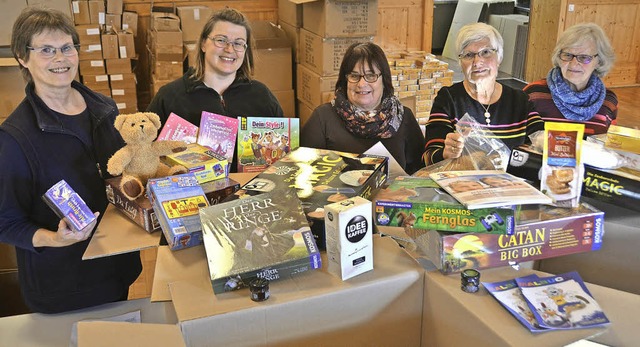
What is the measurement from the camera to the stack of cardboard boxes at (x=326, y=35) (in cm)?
448

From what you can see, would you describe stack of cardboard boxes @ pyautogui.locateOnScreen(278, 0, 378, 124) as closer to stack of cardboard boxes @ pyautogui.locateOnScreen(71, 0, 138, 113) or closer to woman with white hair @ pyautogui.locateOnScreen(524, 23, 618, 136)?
stack of cardboard boxes @ pyautogui.locateOnScreen(71, 0, 138, 113)

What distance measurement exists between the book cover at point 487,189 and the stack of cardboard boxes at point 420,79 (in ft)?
12.8

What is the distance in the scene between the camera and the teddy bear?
5.12 feet

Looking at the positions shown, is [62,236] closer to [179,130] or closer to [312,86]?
[179,130]

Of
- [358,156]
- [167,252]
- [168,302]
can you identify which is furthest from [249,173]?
[168,302]

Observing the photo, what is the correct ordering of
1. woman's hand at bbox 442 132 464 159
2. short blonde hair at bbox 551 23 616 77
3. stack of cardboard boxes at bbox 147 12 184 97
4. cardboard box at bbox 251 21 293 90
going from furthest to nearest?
1. cardboard box at bbox 251 21 293 90
2. stack of cardboard boxes at bbox 147 12 184 97
3. short blonde hair at bbox 551 23 616 77
4. woman's hand at bbox 442 132 464 159

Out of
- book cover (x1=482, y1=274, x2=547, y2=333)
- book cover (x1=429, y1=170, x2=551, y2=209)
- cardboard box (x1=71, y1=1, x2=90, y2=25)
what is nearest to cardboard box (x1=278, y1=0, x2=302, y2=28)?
cardboard box (x1=71, y1=1, x2=90, y2=25)

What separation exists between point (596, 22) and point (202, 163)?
8.46 meters

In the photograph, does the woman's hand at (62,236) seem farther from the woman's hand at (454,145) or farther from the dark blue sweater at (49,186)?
the woman's hand at (454,145)

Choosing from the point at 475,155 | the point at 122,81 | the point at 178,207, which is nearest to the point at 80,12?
the point at 122,81

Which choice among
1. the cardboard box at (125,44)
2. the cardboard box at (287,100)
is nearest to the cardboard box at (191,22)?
the cardboard box at (125,44)

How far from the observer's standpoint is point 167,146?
167 cm

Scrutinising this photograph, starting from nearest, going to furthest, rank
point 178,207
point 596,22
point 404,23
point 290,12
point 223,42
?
1. point 178,207
2. point 223,42
3. point 290,12
4. point 404,23
5. point 596,22

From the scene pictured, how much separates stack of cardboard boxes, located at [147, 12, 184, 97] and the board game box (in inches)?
156
